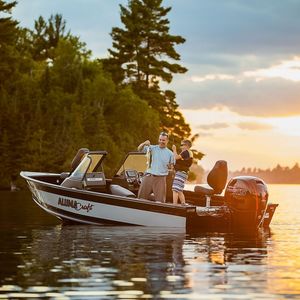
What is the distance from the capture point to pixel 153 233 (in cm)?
2462

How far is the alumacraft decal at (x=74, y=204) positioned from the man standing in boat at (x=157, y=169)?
1.62 meters

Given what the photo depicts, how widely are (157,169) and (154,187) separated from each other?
1.66 feet

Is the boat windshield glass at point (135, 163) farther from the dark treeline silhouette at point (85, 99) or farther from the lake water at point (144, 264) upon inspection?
the dark treeline silhouette at point (85, 99)

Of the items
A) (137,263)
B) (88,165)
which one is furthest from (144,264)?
(88,165)

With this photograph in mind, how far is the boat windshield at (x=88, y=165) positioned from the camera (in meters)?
28.0

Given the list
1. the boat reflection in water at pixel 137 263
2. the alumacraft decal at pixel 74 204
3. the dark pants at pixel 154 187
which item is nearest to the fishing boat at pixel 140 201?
the alumacraft decal at pixel 74 204

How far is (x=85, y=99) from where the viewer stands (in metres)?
94.0

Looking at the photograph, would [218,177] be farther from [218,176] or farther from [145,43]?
[145,43]

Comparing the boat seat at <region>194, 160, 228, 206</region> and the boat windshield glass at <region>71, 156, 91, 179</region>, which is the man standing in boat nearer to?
the boat seat at <region>194, 160, 228, 206</region>

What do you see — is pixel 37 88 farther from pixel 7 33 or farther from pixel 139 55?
pixel 139 55

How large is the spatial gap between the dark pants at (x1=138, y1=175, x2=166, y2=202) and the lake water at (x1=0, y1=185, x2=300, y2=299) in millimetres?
1032

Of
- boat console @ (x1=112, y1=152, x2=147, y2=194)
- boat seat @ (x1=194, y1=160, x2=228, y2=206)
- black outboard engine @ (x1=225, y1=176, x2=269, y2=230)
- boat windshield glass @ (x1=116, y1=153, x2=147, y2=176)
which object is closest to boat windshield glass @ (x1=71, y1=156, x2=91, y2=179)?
boat console @ (x1=112, y1=152, x2=147, y2=194)

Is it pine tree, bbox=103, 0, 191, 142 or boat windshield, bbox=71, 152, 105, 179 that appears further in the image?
pine tree, bbox=103, 0, 191, 142

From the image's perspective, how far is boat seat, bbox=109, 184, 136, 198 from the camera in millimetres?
26958
